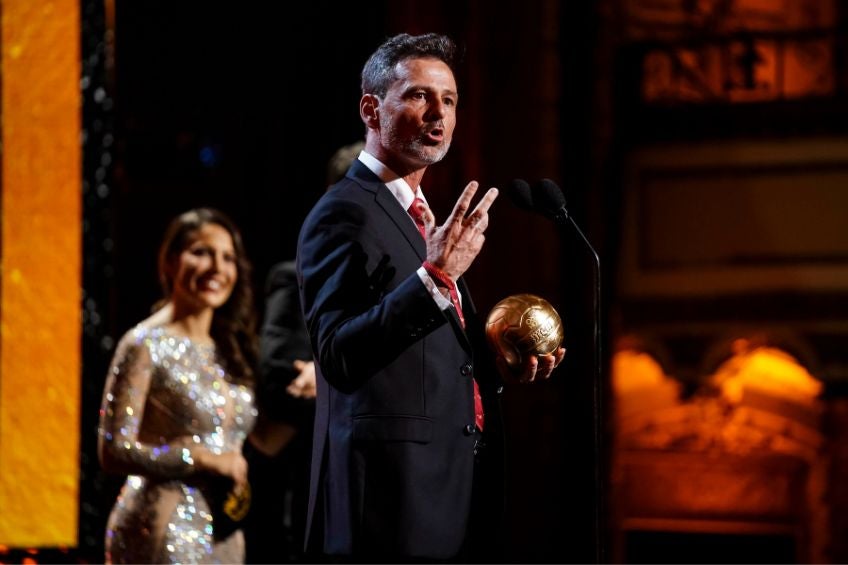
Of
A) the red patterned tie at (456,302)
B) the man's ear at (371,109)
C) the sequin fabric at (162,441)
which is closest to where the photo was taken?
the red patterned tie at (456,302)

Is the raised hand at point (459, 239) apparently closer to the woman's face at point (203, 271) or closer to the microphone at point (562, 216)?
the microphone at point (562, 216)

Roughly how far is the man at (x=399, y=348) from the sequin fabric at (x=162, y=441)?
44.0 inches

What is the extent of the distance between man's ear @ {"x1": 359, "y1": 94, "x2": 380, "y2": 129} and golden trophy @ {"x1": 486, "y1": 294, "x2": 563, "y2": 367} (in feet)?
1.26

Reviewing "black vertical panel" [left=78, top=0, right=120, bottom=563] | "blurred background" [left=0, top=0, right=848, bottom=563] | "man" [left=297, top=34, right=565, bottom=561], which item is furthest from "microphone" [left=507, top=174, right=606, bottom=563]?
"black vertical panel" [left=78, top=0, right=120, bottom=563]

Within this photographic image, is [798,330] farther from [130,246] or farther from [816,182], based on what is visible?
[130,246]

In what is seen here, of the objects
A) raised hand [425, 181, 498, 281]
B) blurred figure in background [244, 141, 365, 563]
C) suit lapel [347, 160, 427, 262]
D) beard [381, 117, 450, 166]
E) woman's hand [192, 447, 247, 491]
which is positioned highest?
beard [381, 117, 450, 166]

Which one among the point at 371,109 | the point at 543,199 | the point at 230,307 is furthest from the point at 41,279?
the point at 543,199

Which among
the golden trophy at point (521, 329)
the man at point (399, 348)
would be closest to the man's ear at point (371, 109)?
the man at point (399, 348)

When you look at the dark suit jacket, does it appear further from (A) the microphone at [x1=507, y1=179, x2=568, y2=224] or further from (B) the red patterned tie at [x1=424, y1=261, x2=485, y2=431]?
(A) the microphone at [x1=507, y1=179, x2=568, y2=224]

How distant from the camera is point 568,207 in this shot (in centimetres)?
614

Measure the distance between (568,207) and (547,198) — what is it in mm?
3877

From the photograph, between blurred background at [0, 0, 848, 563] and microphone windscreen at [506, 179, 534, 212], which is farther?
blurred background at [0, 0, 848, 563]

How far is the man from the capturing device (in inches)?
79.9

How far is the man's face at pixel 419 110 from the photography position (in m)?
A: 2.19
